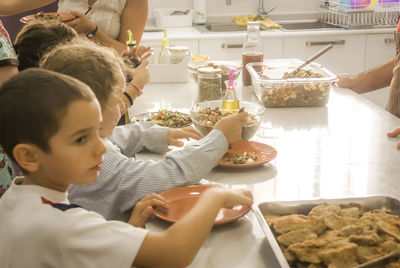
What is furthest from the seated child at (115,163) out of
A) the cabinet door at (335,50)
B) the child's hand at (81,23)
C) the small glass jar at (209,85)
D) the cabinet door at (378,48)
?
the cabinet door at (378,48)

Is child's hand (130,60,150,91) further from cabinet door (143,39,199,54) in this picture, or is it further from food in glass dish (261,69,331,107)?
cabinet door (143,39,199,54)

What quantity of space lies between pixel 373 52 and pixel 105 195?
3.24 m

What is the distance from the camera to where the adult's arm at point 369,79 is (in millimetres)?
2365

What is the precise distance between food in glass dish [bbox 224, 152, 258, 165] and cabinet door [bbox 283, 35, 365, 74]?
250cm

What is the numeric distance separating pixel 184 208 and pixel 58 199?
0.32m

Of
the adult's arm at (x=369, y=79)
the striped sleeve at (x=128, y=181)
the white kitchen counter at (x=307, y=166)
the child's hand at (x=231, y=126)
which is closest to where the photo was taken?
the white kitchen counter at (x=307, y=166)

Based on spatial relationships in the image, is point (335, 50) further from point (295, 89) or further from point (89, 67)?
point (89, 67)

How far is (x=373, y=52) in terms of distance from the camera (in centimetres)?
391

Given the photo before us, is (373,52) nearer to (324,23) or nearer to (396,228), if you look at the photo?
(324,23)

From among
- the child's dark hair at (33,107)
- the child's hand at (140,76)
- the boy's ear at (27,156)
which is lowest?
the child's hand at (140,76)

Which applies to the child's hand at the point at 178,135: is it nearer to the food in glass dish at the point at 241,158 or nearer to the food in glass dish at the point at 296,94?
the food in glass dish at the point at 241,158

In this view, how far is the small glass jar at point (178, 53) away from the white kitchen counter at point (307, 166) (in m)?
0.40

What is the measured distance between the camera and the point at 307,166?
4.76 ft

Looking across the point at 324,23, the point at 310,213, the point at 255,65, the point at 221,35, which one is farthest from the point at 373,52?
the point at 310,213
